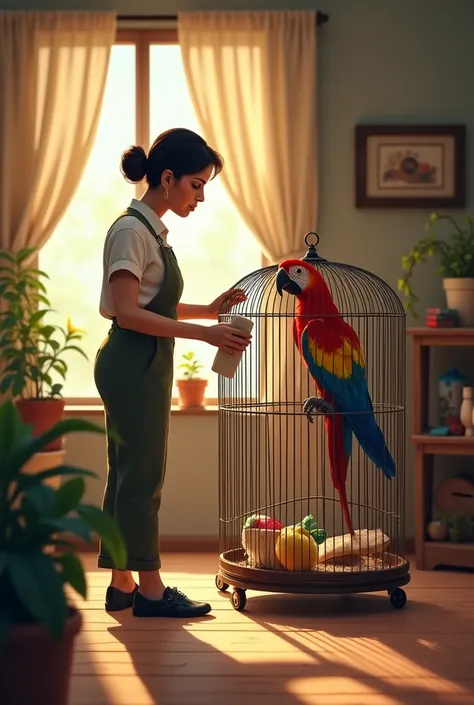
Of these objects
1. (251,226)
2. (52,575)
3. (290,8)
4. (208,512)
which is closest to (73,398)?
(208,512)

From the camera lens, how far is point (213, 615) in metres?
3.66

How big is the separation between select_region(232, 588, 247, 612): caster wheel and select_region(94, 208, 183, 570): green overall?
33cm

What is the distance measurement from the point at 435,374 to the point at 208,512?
1159mm

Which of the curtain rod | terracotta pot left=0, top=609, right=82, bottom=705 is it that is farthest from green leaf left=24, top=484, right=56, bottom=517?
the curtain rod

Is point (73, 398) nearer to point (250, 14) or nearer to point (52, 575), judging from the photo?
point (250, 14)

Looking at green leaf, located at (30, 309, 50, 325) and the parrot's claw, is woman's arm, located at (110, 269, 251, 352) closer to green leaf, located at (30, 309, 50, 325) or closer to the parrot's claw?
the parrot's claw

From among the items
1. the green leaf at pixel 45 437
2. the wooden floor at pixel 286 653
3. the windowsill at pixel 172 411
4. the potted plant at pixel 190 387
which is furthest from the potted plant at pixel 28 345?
the green leaf at pixel 45 437

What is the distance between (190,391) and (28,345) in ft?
2.39

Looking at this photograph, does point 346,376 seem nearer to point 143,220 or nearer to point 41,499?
point 143,220

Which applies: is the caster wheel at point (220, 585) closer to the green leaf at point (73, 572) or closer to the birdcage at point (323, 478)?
the birdcage at point (323, 478)

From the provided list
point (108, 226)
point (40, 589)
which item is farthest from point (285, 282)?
point (40, 589)

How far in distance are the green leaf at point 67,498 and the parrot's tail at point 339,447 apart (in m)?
1.59

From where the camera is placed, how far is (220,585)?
397 centimetres

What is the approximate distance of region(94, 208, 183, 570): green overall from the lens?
351 cm
